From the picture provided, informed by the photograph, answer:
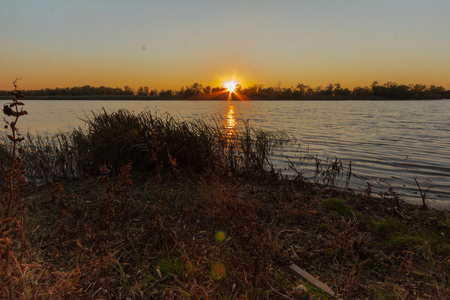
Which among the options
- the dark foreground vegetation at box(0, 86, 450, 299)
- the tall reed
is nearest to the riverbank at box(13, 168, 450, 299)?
the dark foreground vegetation at box(0, 86, 450, 299)

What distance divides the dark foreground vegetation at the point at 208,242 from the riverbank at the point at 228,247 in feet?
0.05

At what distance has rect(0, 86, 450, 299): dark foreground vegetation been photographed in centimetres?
260

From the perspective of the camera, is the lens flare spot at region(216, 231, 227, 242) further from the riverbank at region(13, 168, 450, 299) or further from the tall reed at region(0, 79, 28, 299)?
the tall reed at region(0, 79, 28, 299)

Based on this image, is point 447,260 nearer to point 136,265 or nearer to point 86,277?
point 136,265

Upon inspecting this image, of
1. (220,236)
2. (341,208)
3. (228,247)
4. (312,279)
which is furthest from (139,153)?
(312,279)

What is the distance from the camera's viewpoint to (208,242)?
362 centimetres

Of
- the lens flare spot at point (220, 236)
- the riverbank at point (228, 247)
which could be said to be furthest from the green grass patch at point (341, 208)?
the lens flare spot at point (220, 236)

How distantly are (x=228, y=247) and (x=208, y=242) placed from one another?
0.40m

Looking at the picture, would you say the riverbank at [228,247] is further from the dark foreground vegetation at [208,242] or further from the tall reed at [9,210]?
the tall reed at [9,210]

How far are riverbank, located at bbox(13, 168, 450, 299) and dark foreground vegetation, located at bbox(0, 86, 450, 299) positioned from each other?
17 mm

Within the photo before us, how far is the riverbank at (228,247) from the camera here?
2.69 meters

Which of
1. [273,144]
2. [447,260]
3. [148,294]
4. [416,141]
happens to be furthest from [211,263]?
[416,141]

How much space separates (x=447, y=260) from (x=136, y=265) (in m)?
3.67

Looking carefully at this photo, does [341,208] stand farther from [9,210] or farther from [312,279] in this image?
[9,210]
